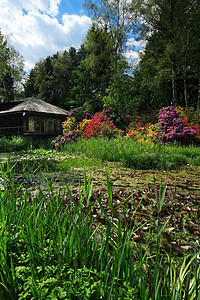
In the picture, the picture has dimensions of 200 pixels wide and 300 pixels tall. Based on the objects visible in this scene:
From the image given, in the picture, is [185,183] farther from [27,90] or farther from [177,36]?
[27,90]

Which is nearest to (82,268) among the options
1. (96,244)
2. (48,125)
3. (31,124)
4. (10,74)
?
(96,244)

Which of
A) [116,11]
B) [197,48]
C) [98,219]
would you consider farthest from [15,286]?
[116,11]

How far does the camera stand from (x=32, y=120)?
Result: 50.4 feet

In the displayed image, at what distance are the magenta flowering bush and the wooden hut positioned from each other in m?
9.24

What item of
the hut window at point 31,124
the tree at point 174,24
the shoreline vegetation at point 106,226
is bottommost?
the shoreline vegetation at point 106,226

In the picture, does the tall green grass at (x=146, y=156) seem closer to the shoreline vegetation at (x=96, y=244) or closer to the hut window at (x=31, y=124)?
the shoreline vegetation at (x=96, y=244)

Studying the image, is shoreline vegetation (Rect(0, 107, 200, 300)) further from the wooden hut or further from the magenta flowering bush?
the wooden hut

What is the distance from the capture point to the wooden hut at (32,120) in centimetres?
1394

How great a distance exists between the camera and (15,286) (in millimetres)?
1011

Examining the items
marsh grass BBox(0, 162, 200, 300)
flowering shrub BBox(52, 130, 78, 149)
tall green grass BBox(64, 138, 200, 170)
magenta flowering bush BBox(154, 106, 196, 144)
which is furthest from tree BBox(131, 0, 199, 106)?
marsh grass BBox(0, 162, 200, 300)

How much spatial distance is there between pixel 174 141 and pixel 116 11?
47.0 ft

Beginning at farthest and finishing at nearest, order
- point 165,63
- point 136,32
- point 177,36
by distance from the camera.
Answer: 1. point 136,32
2. point 165,63
3. point 177,36

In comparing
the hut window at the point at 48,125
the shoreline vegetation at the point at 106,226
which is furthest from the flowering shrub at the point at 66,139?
the hut window at the point at 48,125

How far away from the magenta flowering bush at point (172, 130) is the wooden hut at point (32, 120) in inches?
364
